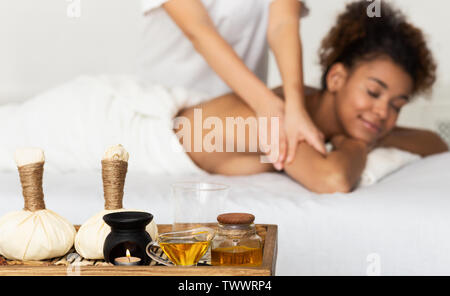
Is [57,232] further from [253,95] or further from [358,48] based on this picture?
[358,48]

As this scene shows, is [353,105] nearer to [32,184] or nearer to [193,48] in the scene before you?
[193,48]

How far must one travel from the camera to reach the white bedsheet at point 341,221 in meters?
1.19

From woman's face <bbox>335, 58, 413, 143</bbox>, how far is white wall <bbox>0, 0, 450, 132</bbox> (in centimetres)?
45

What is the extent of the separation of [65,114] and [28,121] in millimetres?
115

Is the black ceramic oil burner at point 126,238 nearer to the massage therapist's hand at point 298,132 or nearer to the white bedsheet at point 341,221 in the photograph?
the white bedsheet at point 341,221

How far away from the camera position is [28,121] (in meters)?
1.68

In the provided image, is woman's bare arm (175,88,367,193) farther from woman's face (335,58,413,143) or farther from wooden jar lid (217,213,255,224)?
wooden jar lid (217,213,255,224)

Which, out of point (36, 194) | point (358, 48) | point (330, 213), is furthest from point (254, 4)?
point (36, 194)

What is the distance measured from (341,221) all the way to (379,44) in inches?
32.6

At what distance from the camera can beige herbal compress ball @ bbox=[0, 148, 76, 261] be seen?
792mm

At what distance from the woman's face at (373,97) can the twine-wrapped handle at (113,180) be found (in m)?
1.11

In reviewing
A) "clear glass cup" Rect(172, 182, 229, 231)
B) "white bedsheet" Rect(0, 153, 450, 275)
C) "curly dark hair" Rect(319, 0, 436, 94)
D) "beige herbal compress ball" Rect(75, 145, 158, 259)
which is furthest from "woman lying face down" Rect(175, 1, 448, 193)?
"beige herbal compress ball" Rect(75, 145, 158, 259)

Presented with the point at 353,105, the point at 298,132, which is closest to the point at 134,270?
the point at 298,132

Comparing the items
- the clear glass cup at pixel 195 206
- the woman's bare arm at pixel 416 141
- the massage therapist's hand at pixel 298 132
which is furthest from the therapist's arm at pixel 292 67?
the clear glass cup at pixel 195 206
